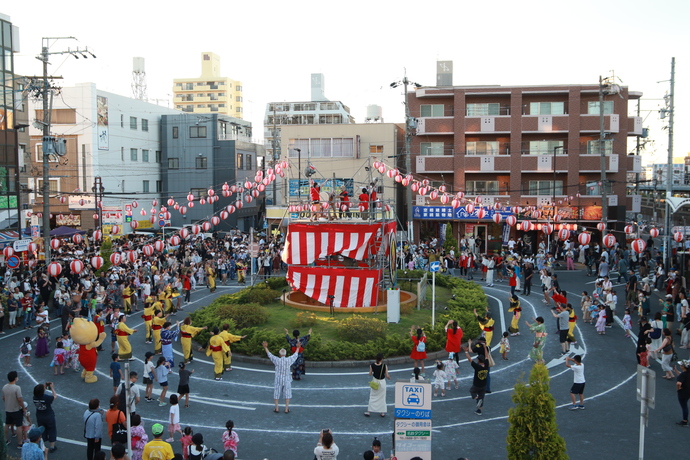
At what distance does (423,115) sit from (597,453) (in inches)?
1386

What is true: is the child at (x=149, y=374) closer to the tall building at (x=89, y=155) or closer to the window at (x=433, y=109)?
the tall building at (x=89, y=155)

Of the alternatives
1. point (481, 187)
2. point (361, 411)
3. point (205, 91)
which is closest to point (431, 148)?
point (481, 187)

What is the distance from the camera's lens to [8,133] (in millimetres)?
32031

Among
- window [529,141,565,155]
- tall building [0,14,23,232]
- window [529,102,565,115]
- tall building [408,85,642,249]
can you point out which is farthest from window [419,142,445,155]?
tall building [0,14,23,232]

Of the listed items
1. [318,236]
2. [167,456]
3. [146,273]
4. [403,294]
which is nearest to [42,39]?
[146,273]

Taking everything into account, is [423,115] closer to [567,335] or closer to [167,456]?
[567,335]

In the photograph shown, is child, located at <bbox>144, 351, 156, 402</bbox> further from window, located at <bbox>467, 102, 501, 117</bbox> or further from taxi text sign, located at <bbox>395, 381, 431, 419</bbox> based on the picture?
window, located at <bbox>467, 102, 501, 117</bbox>

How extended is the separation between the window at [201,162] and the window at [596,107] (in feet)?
112

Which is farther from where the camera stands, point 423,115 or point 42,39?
point 423,115

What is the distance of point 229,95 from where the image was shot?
9419 centimetres

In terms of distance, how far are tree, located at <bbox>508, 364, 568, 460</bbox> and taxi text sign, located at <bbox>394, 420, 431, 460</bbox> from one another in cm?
157

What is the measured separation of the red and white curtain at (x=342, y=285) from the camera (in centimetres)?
2209

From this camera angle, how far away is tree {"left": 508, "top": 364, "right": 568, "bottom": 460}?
A: 830 centimetres

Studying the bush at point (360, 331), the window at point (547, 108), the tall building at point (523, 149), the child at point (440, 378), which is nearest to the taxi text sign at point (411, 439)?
the child at point (440, 378)
